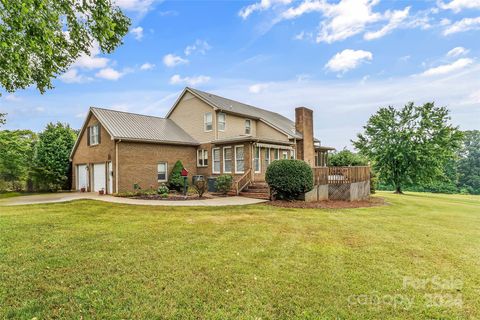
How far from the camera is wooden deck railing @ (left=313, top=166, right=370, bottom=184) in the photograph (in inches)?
587

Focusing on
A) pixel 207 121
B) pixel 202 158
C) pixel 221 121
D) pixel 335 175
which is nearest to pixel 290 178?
pixel 335 175

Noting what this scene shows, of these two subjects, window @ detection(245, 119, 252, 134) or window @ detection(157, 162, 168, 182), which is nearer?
window @ detection(157, 162, 168, 182)

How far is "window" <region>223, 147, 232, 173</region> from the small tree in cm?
331

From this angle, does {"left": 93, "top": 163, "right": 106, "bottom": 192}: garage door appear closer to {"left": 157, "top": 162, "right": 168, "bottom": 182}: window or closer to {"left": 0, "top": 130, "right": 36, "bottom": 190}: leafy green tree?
{"left": 157, "top": 162, "right": 168, "bottom": 182}: window

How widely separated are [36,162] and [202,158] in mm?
13747

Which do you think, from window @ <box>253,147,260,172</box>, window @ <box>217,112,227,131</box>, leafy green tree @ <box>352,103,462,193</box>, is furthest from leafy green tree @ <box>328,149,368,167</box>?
window @ <box>217,112,227,131</box>

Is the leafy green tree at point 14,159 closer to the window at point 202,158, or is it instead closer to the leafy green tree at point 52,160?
the leafy green tree at point 52,160

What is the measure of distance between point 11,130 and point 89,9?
860 inches

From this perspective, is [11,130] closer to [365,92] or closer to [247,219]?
[247,219]

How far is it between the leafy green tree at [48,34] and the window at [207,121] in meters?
12.3

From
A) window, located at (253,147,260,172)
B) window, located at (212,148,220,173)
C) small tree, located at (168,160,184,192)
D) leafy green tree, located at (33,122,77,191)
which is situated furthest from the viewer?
leafy green tree, located at (33,122,77,191)

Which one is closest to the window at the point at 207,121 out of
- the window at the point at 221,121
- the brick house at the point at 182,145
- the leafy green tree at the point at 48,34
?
the brick house at the point at 182,145

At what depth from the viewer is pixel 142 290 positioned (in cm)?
385

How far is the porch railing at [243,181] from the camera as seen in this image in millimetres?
16766
